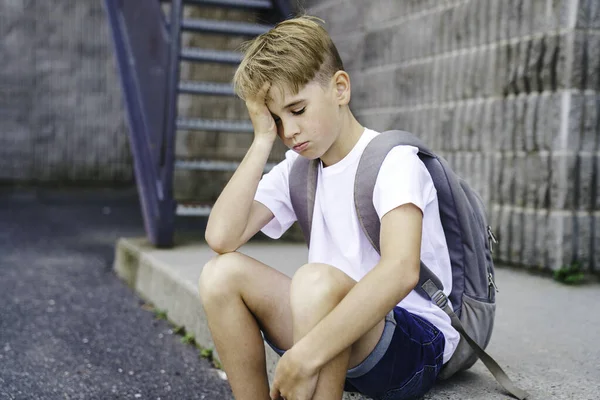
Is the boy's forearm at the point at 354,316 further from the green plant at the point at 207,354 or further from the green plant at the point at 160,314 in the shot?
the green plant at the point at 160,314

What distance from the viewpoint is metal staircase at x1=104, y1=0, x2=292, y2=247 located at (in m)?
4.44

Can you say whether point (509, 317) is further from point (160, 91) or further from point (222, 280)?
point (160, 91)

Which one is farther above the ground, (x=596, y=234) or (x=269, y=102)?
(x=269, y=102)

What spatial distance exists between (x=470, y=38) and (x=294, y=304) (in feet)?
8.87

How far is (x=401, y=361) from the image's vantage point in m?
1.84

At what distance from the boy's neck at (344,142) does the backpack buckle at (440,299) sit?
475 mm

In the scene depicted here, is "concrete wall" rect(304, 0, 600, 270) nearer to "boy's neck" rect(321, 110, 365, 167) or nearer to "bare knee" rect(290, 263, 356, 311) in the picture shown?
"boy's neck" rect(321, 110, 365, 167)

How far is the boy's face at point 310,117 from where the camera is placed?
6.50 ft

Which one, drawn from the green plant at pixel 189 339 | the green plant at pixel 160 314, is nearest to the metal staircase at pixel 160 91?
the green plant at pixel 160 314

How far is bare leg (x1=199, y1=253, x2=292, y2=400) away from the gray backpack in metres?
0.30

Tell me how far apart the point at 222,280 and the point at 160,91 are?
3059mm

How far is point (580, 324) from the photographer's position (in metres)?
2.77

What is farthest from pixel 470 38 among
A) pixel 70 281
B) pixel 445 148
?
pixel 70 281

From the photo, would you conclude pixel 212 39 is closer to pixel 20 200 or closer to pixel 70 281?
pixel 70 281
